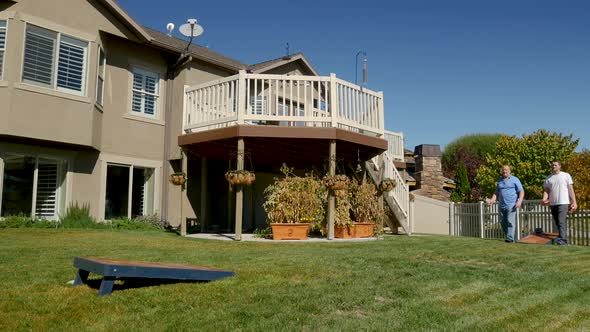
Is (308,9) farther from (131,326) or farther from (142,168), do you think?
(131,326)

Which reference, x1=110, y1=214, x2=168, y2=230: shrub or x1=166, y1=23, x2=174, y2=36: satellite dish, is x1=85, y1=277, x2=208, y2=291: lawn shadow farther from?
x1=166, y1=23, x2=174, y2=36: satellite dish

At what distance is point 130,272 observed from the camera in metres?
4.34

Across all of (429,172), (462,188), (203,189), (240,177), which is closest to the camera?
(240,177)

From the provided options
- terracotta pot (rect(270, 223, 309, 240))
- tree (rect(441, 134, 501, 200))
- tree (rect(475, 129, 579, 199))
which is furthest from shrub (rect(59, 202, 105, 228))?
tree (rect(441, 134, 501, 200))

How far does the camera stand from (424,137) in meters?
41.4

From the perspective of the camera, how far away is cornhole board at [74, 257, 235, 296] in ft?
14.1

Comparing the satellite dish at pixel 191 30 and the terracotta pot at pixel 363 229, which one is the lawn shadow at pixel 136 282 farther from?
the satellite dish at pixel 191 30

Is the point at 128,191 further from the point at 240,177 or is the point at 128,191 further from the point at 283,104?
the point at 283,104

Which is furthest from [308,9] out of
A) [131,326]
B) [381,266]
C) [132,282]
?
[131,326]

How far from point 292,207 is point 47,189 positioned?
6.47 m

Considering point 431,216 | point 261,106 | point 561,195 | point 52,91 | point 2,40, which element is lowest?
point 431,216

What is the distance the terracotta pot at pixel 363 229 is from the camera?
11258 mm

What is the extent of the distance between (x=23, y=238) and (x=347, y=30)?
11.1 metres

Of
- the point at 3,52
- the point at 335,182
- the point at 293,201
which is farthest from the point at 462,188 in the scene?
the point at 3,52
